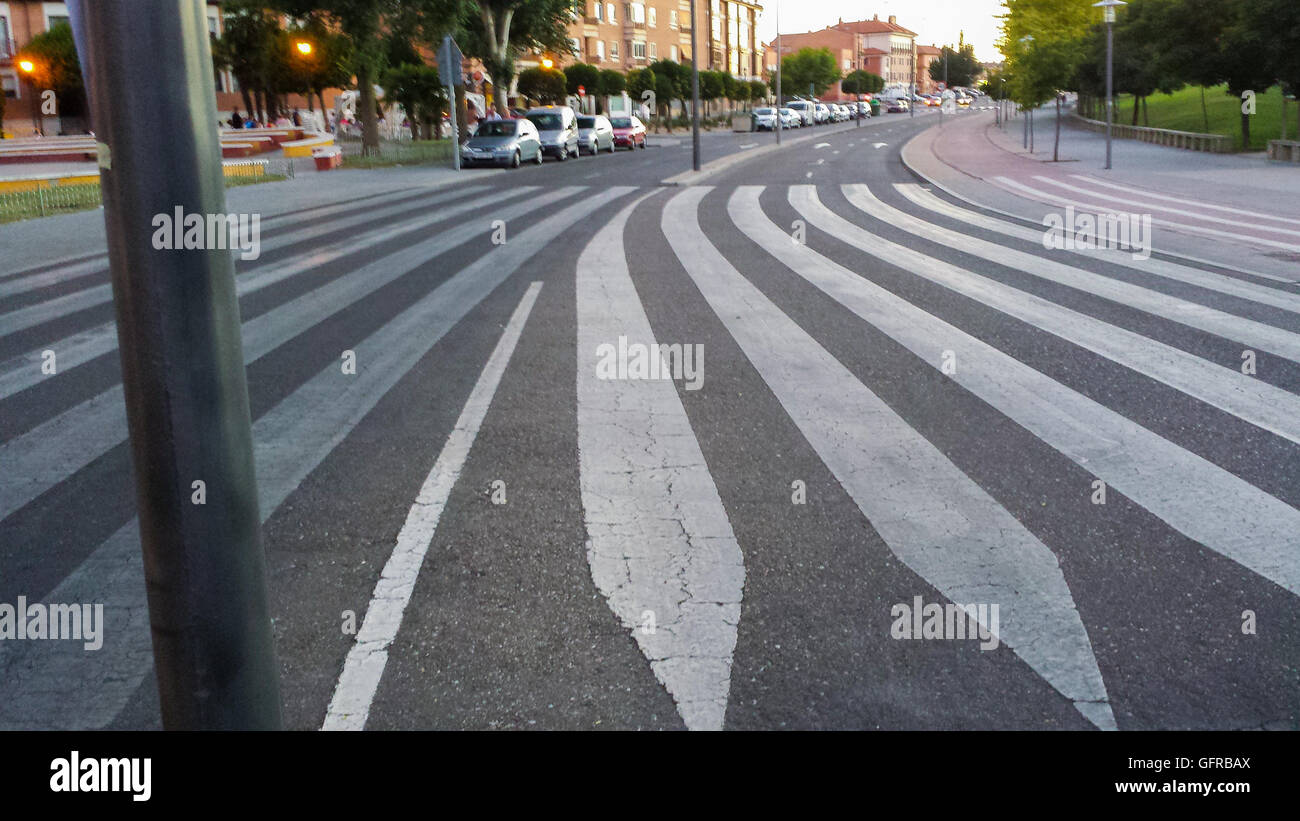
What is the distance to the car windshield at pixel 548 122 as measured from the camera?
123 feet

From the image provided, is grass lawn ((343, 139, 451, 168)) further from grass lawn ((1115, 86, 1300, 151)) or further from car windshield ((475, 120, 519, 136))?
grass lawn ((1115, 86, 1300, 151))

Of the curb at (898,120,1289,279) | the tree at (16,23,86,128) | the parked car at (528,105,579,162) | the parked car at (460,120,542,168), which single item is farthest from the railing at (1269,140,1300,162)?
the tree at (16,23,86,128)

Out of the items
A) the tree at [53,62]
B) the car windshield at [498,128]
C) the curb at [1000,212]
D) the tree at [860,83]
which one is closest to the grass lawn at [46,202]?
the car windshield at [498,128]

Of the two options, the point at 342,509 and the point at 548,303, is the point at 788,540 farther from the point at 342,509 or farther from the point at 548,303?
the point at 548,303

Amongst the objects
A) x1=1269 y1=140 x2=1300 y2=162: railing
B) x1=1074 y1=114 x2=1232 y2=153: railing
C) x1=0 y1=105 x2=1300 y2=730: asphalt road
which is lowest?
x1=0 y1=105 x2=1300 y2=730: asphalt road

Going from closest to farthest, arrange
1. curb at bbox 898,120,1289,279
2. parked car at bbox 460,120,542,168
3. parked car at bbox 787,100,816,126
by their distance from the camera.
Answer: curb at bbox 898,120,1289,279
parked car at bbox 460,120,542,168
parked car at bbox 787,100,816,126

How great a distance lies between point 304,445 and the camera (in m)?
6.00

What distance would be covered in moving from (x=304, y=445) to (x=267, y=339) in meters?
3.17

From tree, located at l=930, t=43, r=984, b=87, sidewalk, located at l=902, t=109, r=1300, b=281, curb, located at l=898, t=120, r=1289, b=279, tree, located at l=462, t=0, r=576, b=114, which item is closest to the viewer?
curb, located at l=898, t=120, r=1289, b=279

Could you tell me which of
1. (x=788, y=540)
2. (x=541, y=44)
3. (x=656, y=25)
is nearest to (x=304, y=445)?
(x=788, y=540)

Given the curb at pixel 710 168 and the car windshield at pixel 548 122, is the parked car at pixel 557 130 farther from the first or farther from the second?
the curb at pixel 710 168

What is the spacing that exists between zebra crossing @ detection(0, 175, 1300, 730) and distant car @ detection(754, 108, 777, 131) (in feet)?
185

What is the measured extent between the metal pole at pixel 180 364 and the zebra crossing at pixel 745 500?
0.91 metres

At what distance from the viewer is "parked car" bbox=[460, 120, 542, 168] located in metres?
32.0
